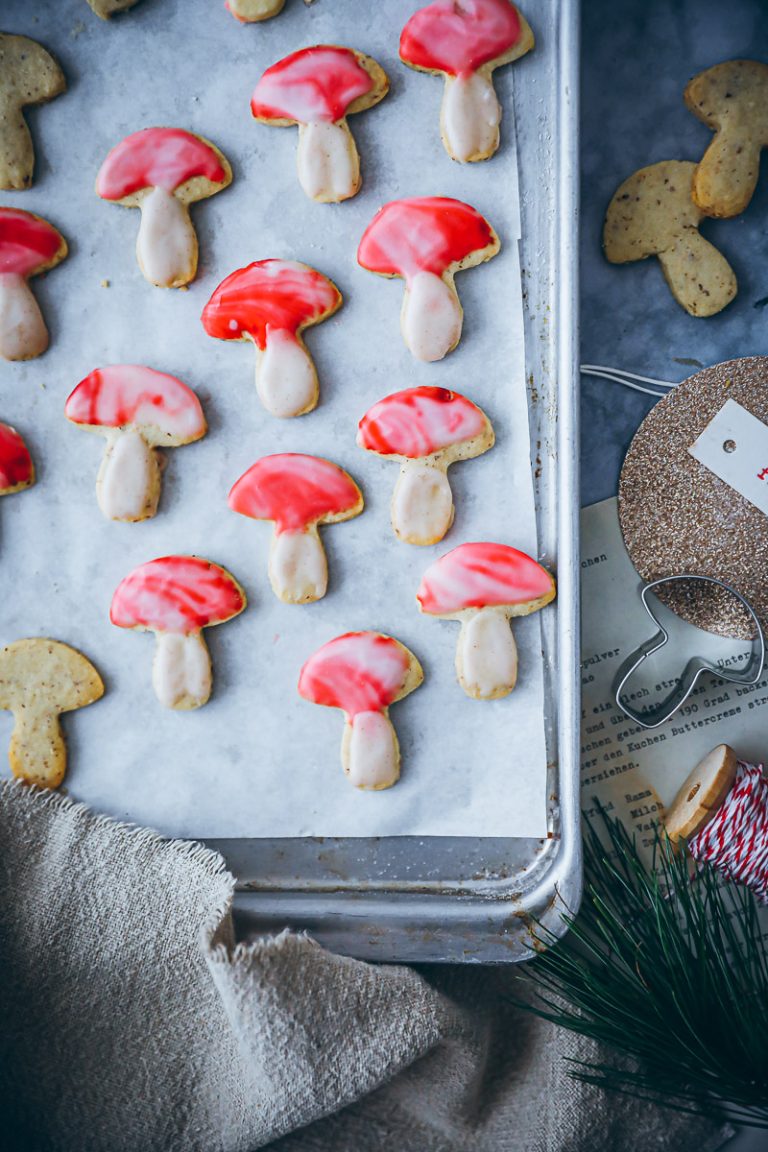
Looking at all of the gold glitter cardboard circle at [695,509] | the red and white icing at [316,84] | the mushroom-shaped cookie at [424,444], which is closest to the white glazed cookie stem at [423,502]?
the mushroom-shaped cookie at [424,444]

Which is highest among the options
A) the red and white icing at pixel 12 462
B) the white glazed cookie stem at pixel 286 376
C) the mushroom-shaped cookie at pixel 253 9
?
the mushroom-shaped cookie at pixel 253 9

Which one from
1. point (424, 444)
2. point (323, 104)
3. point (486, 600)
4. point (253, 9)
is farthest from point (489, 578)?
point (253, 9)

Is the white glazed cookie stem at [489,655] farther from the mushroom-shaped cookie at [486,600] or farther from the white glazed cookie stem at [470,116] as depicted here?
the white glazed cookie stem at [470,116]

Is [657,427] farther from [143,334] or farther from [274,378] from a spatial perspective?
[143,334]

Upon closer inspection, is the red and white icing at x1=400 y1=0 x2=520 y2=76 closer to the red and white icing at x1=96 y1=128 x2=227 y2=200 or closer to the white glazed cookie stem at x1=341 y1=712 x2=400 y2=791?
the red and white icing at x1=96 y1=128 x2=227 y2=200

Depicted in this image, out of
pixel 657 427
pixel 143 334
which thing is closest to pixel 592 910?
pixel 657 427

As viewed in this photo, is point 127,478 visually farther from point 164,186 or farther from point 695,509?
point 695,509
